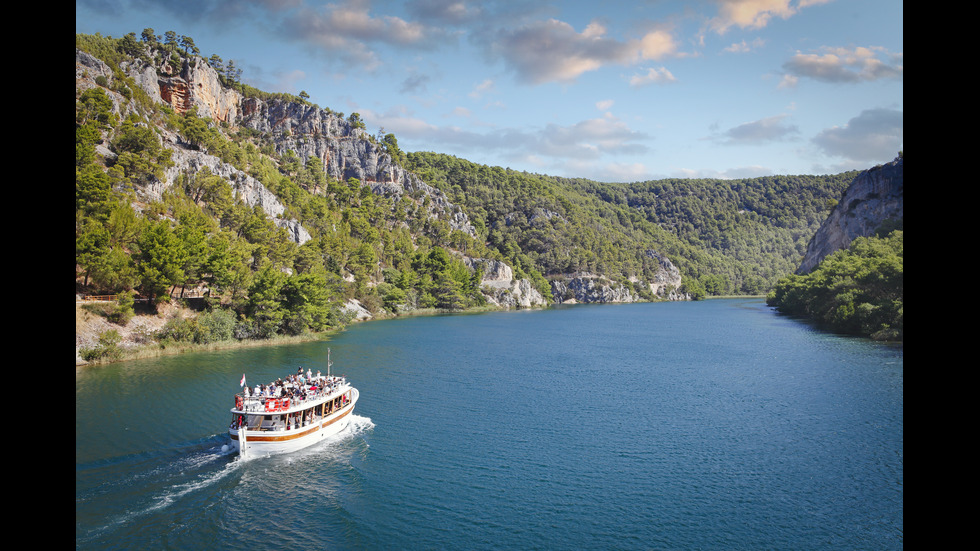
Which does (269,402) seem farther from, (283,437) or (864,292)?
(864,292)

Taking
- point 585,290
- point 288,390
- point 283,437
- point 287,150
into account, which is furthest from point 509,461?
point 585,290

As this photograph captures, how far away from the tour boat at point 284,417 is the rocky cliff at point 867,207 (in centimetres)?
12018

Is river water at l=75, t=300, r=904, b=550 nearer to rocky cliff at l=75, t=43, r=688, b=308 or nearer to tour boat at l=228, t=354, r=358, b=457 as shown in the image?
tour boat at l=228, t=354, r=358, b=457

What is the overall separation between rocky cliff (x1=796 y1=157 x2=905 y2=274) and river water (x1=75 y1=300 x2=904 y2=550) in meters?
77.7

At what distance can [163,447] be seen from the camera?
31.0m

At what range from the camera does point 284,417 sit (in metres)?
31.9

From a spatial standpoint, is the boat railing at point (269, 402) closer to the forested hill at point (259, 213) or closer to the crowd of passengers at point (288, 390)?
the crowd of passengers at point (288, 390)

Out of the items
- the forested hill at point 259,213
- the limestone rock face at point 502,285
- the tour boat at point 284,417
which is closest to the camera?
the tour boat at point 284,417

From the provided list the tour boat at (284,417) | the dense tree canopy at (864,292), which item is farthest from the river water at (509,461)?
the dense tree canopy at (864,292)

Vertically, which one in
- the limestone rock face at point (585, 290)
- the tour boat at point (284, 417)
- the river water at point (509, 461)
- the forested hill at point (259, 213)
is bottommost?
the river water at point (509, 461)

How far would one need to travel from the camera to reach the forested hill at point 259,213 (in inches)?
2527
